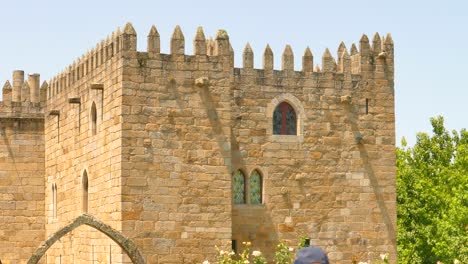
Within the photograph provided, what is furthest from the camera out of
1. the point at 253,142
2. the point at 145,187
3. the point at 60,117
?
the point at 60,117

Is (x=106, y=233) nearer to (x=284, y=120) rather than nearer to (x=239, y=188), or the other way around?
(x=239, y=188)

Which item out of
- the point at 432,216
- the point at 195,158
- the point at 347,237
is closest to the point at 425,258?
→ the point at 432,216

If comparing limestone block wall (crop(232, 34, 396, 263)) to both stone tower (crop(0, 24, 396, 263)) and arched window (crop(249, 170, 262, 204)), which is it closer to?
stone tower (crop(0, 24, 396, 263))

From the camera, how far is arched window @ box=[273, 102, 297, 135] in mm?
25750

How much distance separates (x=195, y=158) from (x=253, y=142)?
77.9 inches

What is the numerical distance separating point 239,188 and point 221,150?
1555 millimetres

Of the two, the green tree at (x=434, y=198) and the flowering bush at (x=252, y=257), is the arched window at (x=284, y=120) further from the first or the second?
the green tree at (x=434, y=198)

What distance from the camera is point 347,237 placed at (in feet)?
84.8

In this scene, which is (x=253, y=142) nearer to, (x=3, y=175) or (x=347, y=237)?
(x=347, y=237)

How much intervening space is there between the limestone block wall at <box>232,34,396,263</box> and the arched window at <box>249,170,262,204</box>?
0.49ft

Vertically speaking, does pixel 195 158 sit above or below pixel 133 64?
below

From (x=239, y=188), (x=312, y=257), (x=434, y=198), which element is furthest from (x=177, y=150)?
(x=434, y=198)

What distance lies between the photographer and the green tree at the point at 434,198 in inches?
1538

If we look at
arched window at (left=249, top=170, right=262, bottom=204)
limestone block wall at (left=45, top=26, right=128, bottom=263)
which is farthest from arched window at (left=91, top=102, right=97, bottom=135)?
arched window at (left=249, top=170, right=262, bottom=204)
